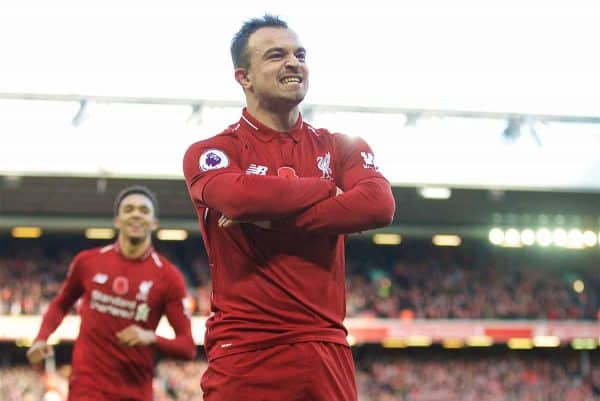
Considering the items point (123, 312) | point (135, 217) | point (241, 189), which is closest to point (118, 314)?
point (123, 312)

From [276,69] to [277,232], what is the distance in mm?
594

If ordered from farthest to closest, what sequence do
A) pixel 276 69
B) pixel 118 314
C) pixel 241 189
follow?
pixel 118 314, pixel 276 69, pixel 241 189

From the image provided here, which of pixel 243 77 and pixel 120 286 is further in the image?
pixel 120 286

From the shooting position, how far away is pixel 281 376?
3297 mm

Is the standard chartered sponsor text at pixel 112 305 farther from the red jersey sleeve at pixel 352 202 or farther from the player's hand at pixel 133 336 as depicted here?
the red jersey sleeve at pixel 352 202

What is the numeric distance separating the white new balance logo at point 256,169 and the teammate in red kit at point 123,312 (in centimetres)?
273

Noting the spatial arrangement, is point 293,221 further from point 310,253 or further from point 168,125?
point 168,125

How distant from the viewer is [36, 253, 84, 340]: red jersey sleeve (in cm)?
679

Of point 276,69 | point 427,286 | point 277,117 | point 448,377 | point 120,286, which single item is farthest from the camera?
point 427,286

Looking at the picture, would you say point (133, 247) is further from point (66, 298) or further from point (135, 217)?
point (66, 298)

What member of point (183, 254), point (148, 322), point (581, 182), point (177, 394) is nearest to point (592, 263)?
point (581, 182)

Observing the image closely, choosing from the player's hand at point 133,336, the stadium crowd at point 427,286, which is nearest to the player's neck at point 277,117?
the player's hand at point 133,336

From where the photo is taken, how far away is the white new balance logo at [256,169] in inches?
137

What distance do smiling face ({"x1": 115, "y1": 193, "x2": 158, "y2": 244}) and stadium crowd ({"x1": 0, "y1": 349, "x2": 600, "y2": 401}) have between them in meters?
15.7
